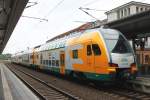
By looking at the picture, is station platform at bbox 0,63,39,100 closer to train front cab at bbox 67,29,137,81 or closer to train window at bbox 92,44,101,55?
train front cab at bbox 67,29,137,81

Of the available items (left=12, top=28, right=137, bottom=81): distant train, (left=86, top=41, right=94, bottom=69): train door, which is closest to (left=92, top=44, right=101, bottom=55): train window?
(left=12, top=28, right=137, bottom=81): distant train

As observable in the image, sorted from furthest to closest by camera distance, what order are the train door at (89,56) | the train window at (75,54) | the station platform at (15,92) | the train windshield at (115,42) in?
the train window at (75,54), the train door at (89,56), the train windshield at (115,42), the station platform at (15,92)

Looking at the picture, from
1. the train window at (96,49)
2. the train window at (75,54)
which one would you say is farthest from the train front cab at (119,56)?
the train window at (75,54)

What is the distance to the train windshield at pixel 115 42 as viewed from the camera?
1599 centimetres

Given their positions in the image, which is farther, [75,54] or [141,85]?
[75,54]

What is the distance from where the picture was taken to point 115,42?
16344mm

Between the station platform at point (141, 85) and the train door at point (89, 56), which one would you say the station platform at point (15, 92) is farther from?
the station platform at point (141, 85)

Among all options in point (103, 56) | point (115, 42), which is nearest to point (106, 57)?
point (103, 56)

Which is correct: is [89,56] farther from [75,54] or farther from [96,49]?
[75,54]

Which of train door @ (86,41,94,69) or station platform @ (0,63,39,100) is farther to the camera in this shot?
train door @ (86,41,94,69)

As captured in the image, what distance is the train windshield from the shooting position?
629 inches

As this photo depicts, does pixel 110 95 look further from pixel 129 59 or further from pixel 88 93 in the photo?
pixel 129 59

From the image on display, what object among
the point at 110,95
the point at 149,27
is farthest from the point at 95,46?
the point at 149,27

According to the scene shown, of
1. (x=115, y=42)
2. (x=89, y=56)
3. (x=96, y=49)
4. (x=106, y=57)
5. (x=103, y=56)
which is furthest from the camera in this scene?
(x=89, y=56)
